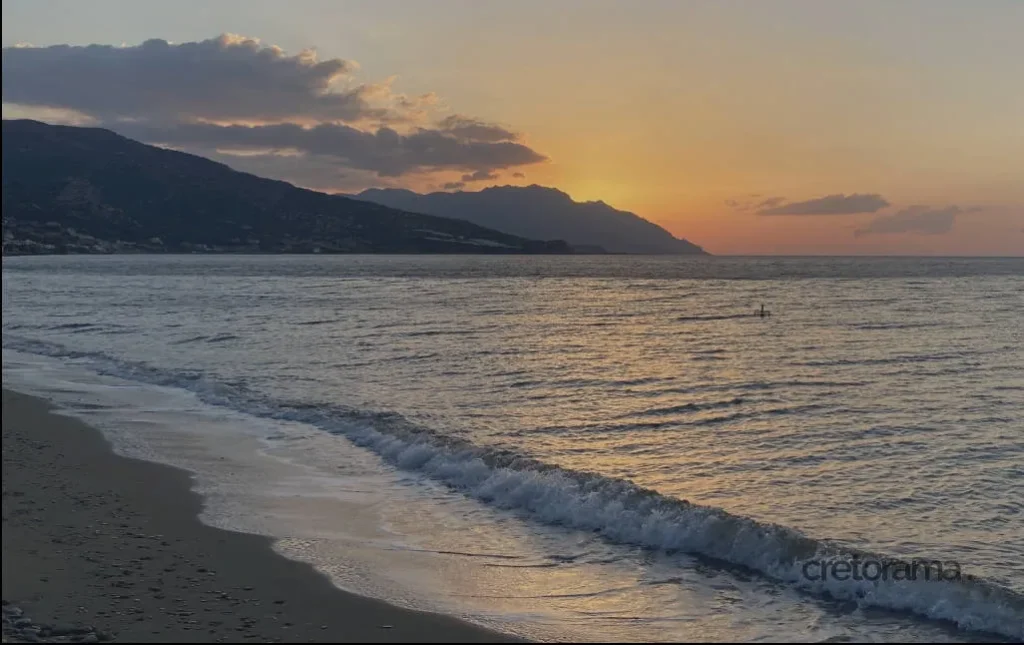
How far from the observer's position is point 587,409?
2139cm

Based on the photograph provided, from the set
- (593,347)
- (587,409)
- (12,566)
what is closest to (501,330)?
(593,347)

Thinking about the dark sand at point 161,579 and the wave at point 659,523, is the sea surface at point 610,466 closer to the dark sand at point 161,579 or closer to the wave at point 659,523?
the wave at point 659,523

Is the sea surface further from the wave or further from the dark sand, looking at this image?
the dark sand

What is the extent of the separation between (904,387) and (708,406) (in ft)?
22.4

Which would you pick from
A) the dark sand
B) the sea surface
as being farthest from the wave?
the dark sand

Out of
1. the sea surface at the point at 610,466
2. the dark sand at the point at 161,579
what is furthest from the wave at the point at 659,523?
the dark sand at the point at 161,579

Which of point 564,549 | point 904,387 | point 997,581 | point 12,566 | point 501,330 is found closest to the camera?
point 12,566

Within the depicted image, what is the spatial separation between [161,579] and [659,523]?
651 cm

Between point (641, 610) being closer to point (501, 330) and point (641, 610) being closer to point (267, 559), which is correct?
point (267, 559)

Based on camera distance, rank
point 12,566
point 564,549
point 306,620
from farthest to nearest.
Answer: point 564,549, point 12,566, point 306,620

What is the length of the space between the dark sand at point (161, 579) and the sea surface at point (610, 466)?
50cm

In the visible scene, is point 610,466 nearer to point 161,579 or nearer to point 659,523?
point 659,523

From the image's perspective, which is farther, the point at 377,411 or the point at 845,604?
the point at 377,411

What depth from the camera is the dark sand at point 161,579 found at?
7.62m
